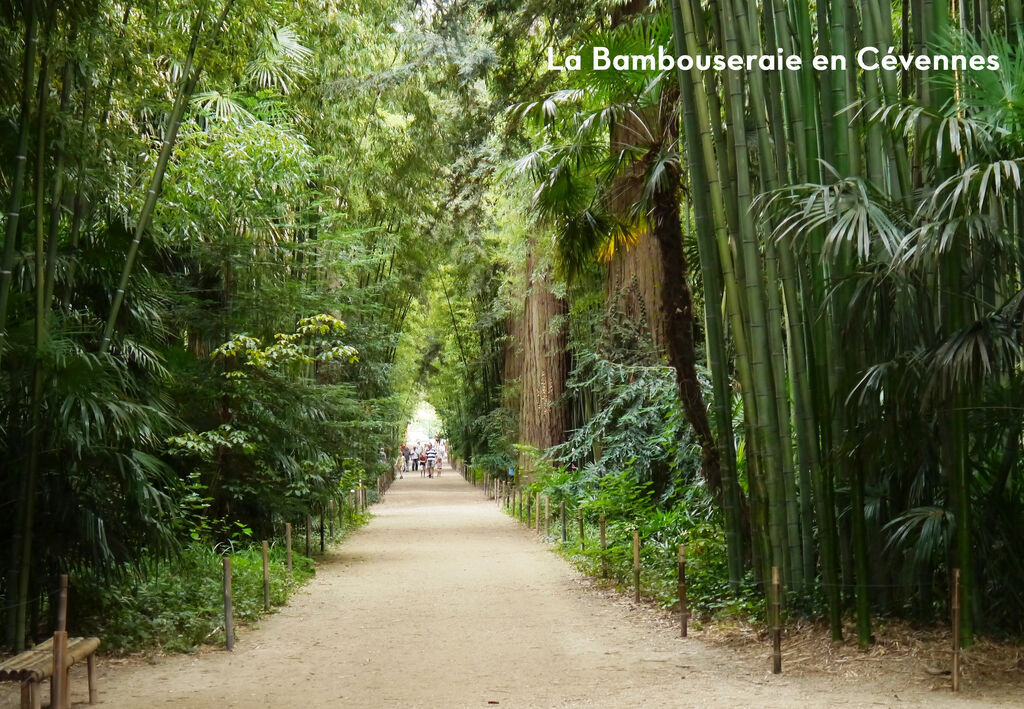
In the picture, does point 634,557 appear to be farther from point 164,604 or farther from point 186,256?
point 186,256

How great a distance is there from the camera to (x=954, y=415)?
6207 mm

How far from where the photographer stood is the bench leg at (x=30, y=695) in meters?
5.24

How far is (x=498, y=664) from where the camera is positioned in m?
7.41

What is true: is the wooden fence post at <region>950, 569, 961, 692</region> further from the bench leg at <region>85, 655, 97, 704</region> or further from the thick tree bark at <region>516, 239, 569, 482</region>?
the thick tree bark at <region>516, 239, 569, 482</region>

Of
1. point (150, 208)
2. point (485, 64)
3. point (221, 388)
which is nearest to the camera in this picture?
point (150, 208)

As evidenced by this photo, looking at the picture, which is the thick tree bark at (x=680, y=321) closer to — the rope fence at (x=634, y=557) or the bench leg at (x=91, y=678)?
the rope fence at (x=634, y=557)

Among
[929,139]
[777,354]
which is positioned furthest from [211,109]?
[929,139]

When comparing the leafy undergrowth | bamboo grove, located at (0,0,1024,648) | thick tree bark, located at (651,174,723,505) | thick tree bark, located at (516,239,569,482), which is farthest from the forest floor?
thick tree bark, located at (516,239,569,482)

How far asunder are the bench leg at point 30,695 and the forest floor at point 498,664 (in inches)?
33.0

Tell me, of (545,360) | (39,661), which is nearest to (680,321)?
(39,661)

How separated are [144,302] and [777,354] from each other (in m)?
5.05

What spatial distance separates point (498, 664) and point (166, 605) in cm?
313

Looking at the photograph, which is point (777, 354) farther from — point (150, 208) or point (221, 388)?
point (221, 388)

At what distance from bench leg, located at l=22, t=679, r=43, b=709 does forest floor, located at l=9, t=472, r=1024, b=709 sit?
0.84 m
